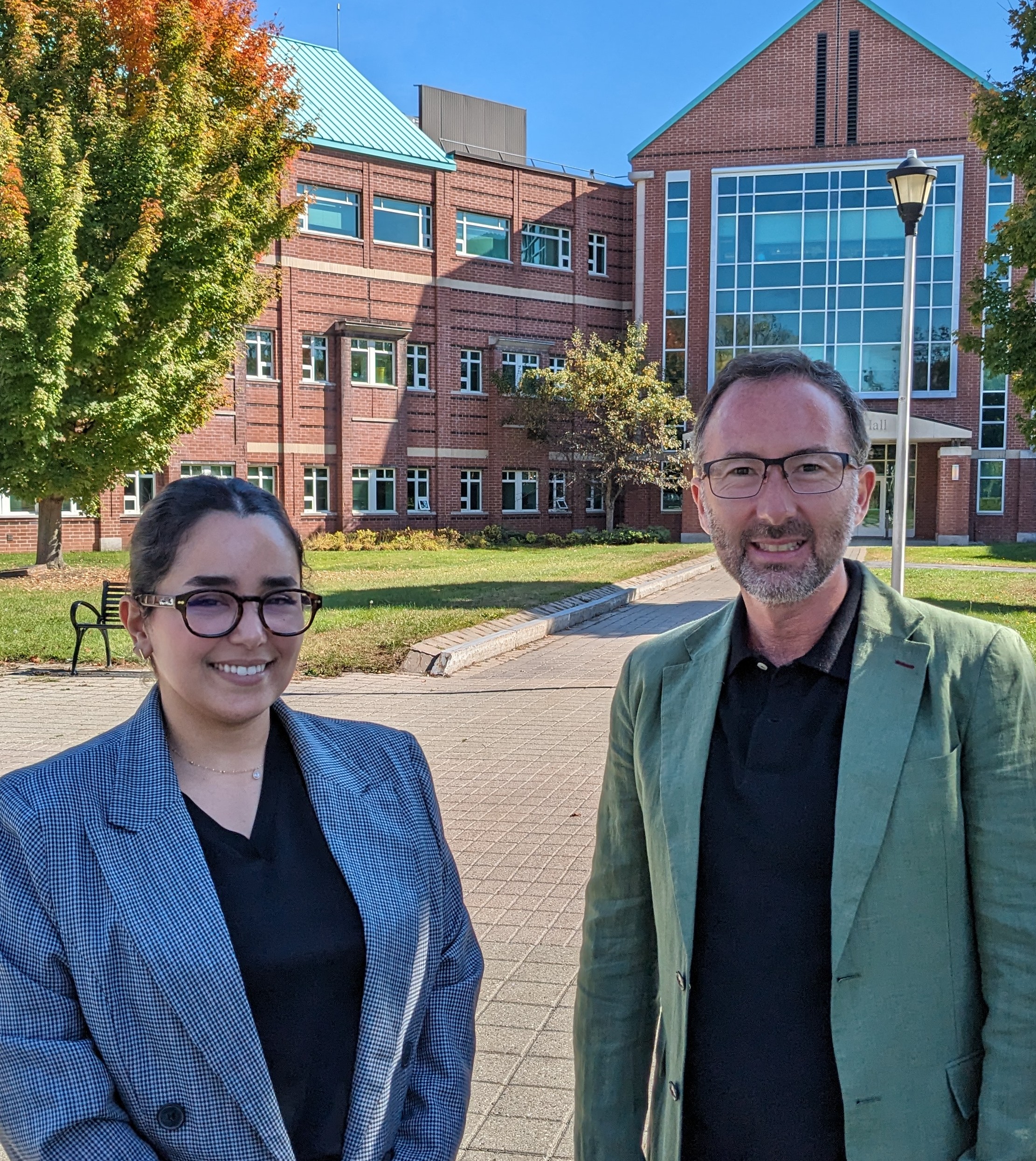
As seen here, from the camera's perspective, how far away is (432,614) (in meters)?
15.4

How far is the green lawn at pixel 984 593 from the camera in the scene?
14633 millimetres

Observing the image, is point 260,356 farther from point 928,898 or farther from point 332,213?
point 928,898

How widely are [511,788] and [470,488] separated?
3188cm

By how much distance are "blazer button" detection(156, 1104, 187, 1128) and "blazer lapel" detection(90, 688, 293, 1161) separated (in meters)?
0.09

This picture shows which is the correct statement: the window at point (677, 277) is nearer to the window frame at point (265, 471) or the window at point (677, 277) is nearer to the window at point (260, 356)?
the window at point (260, 356)

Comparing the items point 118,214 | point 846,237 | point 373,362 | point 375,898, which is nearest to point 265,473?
point 373,362

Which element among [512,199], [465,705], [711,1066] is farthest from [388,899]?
[512,199]

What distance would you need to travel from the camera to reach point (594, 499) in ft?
135

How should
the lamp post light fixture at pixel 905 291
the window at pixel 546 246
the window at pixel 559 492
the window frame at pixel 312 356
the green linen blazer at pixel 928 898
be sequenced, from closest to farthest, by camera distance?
the green linen blazer at pixel 928 898, the lamp post light fixture at pixel 905 291, the window frame at pixel 312 356, the window at pixel 546 246, the window at pixel 559 492

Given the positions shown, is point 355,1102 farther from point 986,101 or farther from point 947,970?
point 986,101

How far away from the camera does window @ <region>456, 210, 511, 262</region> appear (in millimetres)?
39094

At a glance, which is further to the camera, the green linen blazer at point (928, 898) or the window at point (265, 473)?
the window at point (265, 473)

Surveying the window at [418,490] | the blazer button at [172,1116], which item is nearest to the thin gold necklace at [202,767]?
the blazer button at [172,1116]

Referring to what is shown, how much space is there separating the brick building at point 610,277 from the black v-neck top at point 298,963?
33687mm
